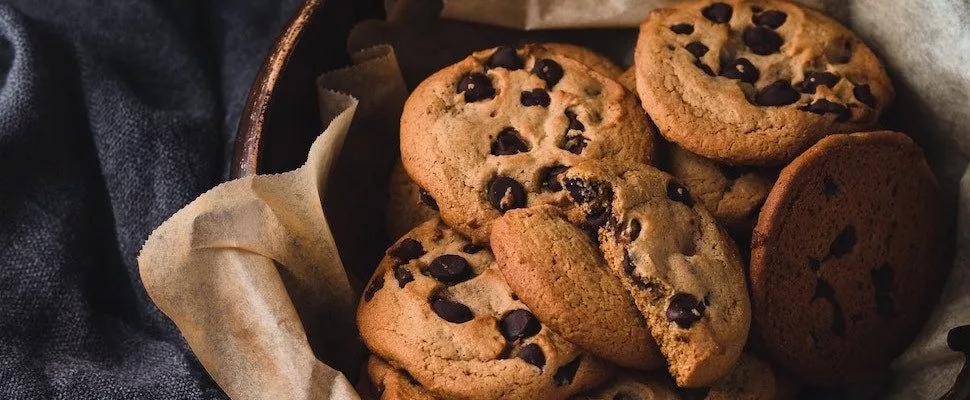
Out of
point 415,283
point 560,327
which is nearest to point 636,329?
point 560,327

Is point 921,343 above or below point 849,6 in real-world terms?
below

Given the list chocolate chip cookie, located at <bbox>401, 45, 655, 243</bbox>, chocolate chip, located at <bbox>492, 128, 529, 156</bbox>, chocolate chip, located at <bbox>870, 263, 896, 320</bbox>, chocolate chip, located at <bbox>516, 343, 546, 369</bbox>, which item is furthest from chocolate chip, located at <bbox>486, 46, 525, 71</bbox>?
chocolate chip, located at <bbox>870, 263, 896, 320</bbox>

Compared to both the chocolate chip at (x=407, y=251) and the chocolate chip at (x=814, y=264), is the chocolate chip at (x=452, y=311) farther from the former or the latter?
the chocolate chip at (x=814, y=264)

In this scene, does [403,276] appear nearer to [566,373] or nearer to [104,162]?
[566,373]

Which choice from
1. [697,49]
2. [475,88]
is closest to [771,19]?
[697,49]

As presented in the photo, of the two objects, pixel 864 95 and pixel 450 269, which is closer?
pixel 450 269

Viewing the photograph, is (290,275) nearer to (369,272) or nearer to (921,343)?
(369,272)
